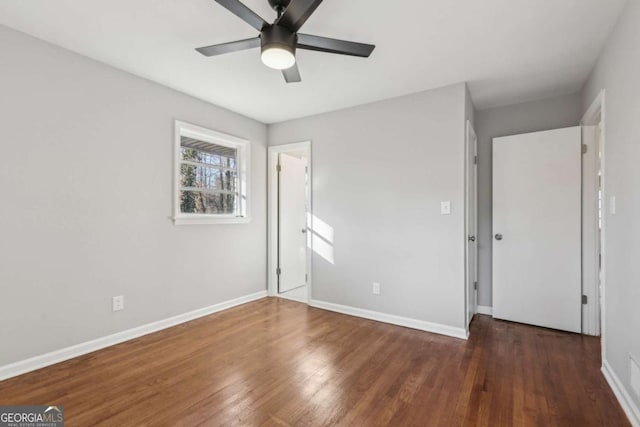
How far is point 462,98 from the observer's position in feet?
9.66

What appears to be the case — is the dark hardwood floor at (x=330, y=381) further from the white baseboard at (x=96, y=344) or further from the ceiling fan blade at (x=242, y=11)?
the ceiling fan blade at (x=242, y=11)

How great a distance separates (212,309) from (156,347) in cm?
93

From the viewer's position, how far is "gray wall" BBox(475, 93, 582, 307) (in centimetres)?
346

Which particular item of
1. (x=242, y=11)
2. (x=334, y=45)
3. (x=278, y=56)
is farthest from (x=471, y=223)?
(x=242, y=11)

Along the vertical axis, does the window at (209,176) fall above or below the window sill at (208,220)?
above

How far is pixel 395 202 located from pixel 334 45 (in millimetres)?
1902

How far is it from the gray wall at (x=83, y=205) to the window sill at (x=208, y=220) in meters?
0.07

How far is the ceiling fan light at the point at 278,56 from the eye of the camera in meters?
1.71

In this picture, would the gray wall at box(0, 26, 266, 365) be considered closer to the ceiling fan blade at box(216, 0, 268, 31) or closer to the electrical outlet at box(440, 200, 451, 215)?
the ceiling fan blade at box(216, 0, 268, 31)

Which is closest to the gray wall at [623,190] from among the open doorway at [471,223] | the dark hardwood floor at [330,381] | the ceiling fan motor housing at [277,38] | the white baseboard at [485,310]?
the dark hardwood floor at [330,381]

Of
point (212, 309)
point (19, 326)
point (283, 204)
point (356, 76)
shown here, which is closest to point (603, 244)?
point (356, 76)

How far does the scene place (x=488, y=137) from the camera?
12.1ft

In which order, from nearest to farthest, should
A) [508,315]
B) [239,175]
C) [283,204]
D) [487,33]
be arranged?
[487,33] → [508,315] → [239,175] → [283,204]

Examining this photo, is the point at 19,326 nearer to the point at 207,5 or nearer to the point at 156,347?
the point at 156,347
